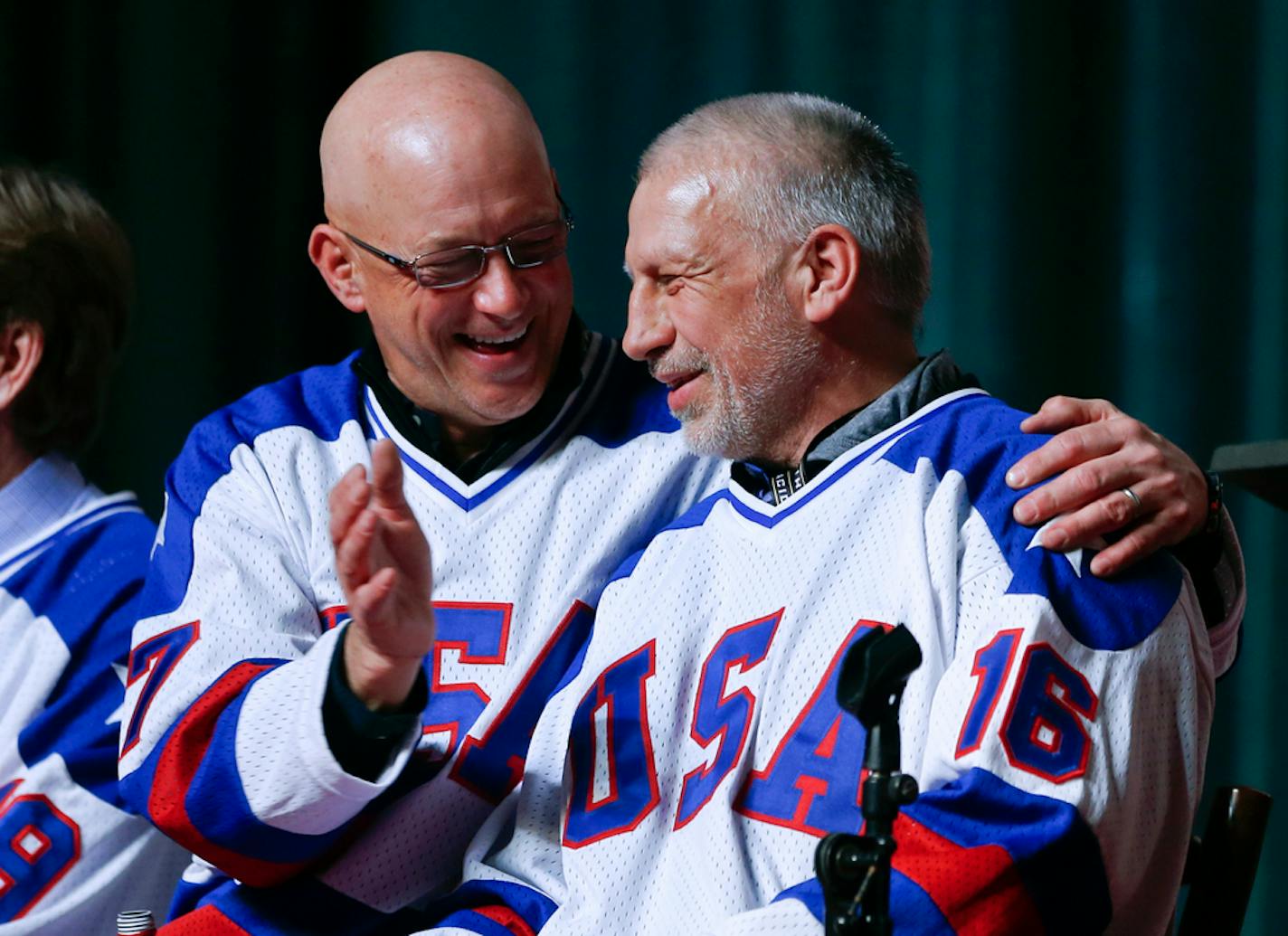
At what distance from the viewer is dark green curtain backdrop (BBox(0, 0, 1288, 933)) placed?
2463mm

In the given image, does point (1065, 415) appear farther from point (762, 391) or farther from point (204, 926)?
point (204, 926)

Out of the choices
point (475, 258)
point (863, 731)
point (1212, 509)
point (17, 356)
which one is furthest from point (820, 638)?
point (17, 356)

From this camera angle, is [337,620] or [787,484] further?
[337,620]

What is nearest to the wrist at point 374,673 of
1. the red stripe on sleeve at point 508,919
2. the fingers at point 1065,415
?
the red stripe on sleeve at point 508,919

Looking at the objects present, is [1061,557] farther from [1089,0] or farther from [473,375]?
[1089,0]

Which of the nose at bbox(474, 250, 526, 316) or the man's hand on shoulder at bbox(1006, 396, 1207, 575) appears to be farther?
the nose at bbox(474, 250, 526, 316)

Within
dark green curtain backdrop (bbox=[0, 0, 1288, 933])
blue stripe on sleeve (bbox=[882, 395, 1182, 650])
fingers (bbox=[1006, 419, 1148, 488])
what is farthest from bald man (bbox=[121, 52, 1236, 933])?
dark green curtain backdrop (bbox=[0, 0, 1288, 933])

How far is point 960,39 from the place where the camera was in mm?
2627

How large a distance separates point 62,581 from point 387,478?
884 mm

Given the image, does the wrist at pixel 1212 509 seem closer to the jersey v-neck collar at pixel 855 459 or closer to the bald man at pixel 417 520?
the jersey v-neck collar at pixel 855 459

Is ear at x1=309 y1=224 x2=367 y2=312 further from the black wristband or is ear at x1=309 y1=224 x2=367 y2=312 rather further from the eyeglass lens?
the black wristband

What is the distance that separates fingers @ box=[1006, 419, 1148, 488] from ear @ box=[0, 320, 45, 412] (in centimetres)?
133

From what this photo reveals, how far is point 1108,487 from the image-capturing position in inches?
58.3

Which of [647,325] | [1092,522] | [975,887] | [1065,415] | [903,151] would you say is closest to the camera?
[975,887]
